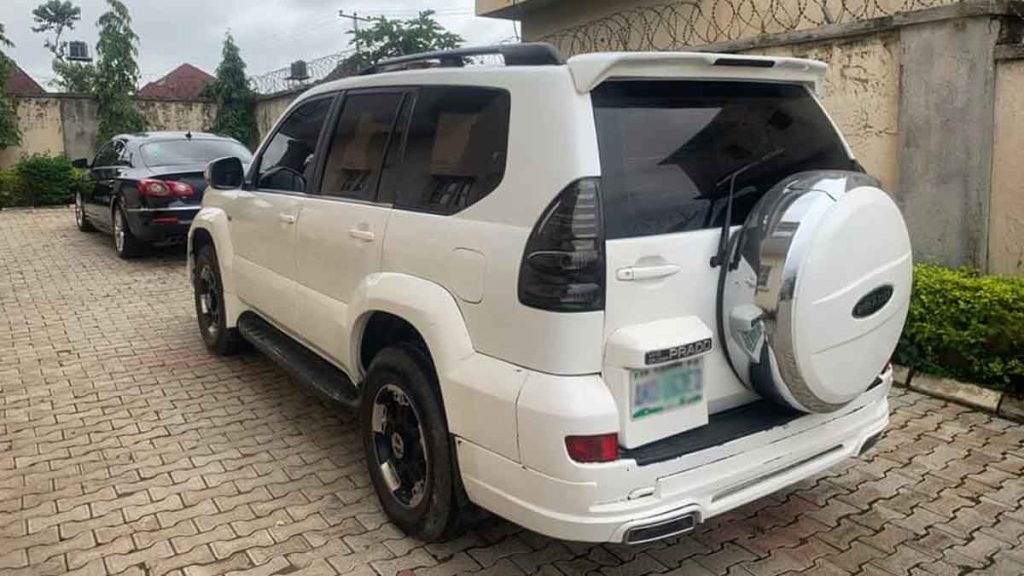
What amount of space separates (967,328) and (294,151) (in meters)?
3.96

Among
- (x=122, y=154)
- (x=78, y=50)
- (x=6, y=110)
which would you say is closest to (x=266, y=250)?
(x=122, y=154)

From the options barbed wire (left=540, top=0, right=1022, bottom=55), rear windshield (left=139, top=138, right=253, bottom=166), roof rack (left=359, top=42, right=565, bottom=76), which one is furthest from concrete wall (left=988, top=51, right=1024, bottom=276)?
rear windshield (left=139, top=138, right=253, bottom=166)

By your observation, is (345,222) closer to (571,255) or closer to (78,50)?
(571,255)

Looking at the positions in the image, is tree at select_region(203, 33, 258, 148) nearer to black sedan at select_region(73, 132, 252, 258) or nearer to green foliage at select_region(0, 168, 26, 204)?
green foliage at select_region(0, 168, 26, 204)

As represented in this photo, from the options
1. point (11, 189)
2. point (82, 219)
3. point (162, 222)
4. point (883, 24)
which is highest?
point (883, 24)

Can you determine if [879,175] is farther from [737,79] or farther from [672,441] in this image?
[672,441]

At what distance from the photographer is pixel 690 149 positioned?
2.69 meters

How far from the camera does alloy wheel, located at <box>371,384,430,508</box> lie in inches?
122

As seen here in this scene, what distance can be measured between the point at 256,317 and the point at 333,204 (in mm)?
1707

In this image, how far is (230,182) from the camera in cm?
504

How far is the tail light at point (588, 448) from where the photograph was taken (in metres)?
2.32

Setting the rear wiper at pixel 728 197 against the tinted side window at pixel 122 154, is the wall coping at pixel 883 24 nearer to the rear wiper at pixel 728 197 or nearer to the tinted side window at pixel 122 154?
the rear wiper at pixel 728 197

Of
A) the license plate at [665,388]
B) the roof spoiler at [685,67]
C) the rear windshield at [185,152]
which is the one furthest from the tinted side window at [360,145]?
the rear windshield at [185,152]

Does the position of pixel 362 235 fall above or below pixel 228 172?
below
